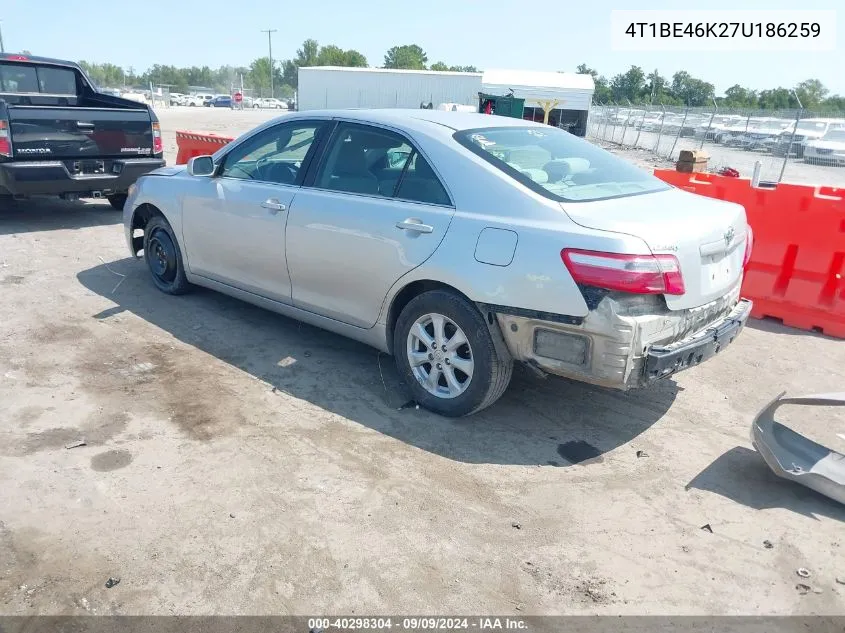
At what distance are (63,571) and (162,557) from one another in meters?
0.38

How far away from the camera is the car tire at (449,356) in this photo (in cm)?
373

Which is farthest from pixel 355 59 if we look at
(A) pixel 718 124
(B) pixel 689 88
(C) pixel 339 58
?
(A) pixel 718 124

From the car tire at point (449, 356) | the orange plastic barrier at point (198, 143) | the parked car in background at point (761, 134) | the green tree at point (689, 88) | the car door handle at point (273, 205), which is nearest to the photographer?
the car tire at point (449, 356)

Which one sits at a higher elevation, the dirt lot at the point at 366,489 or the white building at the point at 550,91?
the white building at the point at 550,91

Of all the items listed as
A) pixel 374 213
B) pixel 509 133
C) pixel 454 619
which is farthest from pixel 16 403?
pixel 509 133

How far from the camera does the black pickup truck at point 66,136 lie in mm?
7582

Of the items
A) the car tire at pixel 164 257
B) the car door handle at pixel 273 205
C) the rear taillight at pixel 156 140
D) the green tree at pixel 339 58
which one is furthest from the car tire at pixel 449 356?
the green tree at pixel 339 58

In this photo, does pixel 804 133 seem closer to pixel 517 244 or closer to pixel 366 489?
pixel 517 244

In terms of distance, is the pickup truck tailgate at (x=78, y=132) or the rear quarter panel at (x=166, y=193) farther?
the pickup truck tailgate at (x=78, y=132)

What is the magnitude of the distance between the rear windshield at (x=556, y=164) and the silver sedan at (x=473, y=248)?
0.05ft

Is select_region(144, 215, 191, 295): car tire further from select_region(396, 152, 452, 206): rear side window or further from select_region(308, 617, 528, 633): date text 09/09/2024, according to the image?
select_region(308, 617, 528, 633): date text 09/09/2024

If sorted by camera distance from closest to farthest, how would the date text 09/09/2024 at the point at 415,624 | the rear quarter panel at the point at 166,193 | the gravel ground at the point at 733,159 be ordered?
the date text 09/09/2024 at the point at 415,624
the rear quarter panel at the point at 166,193
the gravel ground at the point at 733,159

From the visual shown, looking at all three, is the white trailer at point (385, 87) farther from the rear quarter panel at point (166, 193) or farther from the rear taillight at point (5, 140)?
→ the rear quarter panel at point (166, 193)

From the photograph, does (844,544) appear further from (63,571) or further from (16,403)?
(16,403)
